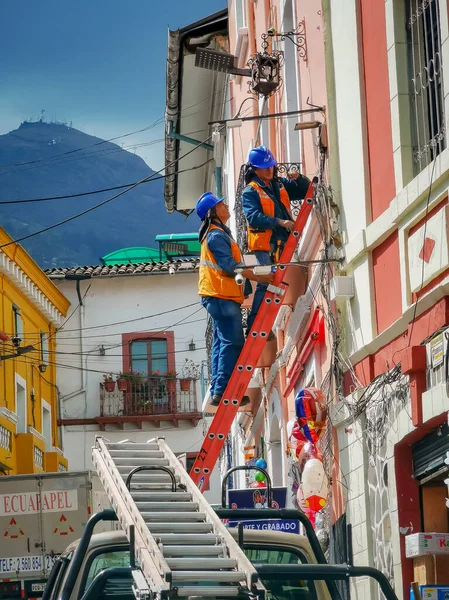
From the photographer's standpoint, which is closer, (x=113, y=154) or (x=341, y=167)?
(x=341, y=167)

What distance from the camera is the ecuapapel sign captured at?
72.4ft

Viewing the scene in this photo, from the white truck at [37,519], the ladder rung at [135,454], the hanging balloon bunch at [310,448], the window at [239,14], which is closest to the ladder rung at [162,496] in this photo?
the ladder rung at [135,454]

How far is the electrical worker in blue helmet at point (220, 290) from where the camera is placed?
13969 mm

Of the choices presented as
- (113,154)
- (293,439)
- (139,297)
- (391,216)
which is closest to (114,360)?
(139,297)

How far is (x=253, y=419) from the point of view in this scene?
2156 centimetres

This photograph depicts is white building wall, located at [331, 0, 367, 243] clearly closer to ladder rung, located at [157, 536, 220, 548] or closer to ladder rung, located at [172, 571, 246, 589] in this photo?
ladder rung, located at [157, 536, 220, 548]

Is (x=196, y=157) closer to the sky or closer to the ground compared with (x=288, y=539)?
closer to the sky

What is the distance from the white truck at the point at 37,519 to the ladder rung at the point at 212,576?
15.7 m

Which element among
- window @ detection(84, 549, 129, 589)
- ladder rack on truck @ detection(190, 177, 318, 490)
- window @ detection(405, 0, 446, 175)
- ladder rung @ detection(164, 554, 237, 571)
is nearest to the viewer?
ladder rung @ detection(164, 554, 237, 571)

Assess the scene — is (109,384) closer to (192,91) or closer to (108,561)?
(192,91)

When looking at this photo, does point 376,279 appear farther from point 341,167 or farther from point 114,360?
point 114,360

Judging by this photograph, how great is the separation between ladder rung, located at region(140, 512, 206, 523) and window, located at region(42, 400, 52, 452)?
32.2 metres

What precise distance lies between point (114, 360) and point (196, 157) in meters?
14.2

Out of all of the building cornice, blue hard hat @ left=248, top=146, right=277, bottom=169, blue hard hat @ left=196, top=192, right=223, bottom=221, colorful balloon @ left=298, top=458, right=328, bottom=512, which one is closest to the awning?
blue hard hat @ left=196, top=192, right=223, bottom=221
